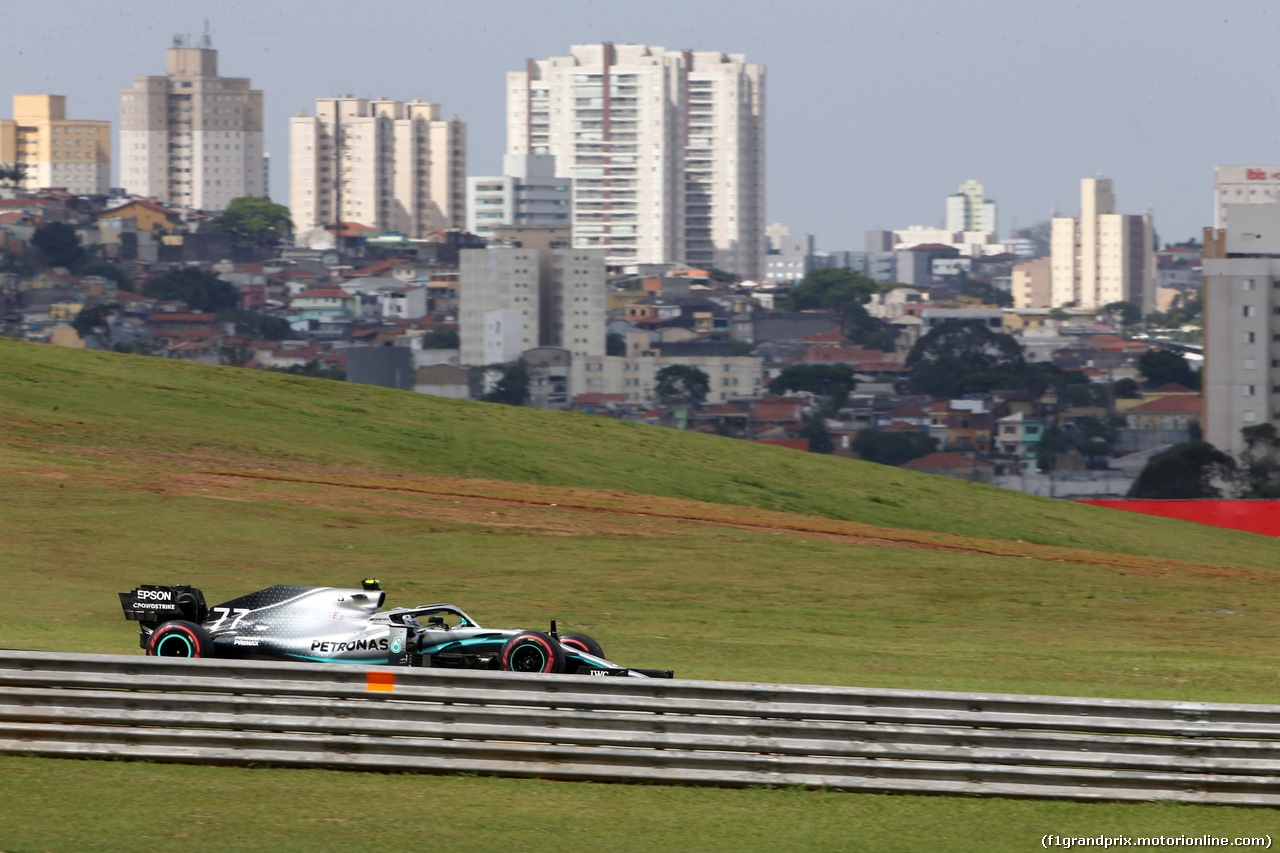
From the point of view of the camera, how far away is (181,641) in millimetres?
14625

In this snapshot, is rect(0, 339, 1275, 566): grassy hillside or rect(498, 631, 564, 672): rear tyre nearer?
rect(498, 631, 564, 672): rear tyre

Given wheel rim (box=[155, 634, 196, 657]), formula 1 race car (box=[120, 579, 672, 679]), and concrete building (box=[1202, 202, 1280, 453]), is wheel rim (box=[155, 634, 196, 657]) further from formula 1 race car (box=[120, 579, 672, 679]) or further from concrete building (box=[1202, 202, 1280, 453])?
concrete building (box=[1202, 202, 1280, 453])

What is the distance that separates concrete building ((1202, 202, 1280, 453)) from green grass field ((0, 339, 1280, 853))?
11657cm

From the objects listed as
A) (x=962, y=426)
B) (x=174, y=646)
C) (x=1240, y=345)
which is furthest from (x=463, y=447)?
(x=962, y=426)

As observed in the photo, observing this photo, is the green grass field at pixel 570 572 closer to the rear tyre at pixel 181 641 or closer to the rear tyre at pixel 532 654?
the rear tyre at pixel 181 641

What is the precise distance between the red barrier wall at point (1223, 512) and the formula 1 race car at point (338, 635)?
34.2 m

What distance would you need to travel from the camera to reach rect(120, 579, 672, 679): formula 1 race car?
14.2 m

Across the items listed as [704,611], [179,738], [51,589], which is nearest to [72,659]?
[179,738]

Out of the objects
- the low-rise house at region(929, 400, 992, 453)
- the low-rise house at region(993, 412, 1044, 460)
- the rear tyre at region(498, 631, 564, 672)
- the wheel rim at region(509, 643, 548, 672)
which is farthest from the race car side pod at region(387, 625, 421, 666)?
the low-rise house at region(993, 412, 1044, 460)

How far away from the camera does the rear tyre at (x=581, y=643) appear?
569 inches

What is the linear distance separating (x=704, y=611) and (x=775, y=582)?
3.25 meters

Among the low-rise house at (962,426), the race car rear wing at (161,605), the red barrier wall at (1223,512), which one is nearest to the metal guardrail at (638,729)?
the race car rear wing at (161,605)

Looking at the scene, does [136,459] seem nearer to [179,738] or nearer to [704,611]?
[704,611]

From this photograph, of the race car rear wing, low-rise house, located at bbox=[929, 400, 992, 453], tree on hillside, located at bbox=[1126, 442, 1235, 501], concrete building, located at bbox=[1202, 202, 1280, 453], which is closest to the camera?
the race car rear wing
